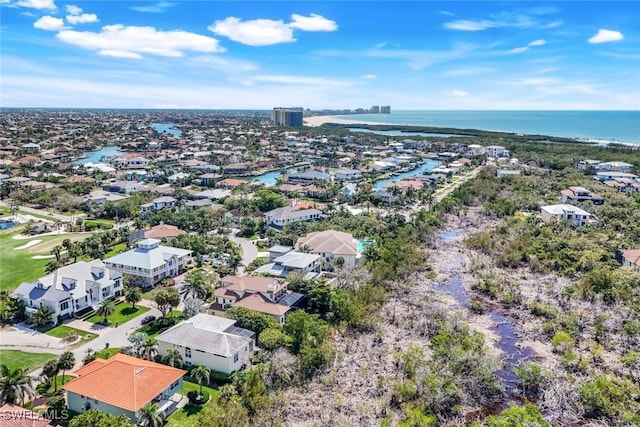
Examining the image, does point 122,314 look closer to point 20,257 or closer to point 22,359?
point 22,359

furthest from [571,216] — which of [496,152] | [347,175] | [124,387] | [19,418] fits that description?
[496,152]

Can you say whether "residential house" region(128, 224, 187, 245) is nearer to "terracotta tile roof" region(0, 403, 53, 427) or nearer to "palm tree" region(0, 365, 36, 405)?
"palm tree" region(0, 365, 36, 405)

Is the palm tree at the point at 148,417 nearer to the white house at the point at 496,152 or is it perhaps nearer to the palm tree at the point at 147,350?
the palm tree at the point at 147,350

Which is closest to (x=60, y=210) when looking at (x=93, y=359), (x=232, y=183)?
(x=232, y=183)

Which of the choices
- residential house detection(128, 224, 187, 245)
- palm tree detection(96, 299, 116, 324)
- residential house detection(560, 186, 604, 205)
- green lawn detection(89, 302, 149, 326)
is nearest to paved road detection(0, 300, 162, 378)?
green lawn detection(89, 302, 149, 326)

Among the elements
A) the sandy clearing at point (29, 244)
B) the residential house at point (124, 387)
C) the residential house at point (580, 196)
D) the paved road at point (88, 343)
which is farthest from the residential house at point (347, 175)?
the residential house at point (124, 387)

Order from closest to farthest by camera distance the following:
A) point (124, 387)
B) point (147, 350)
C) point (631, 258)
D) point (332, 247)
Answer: point (124, 387), point (147, 350), point (631, 258), point (332, 247)

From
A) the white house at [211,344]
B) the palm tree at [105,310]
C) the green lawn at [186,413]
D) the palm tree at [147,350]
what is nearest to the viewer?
the green lawn at [186,413]
